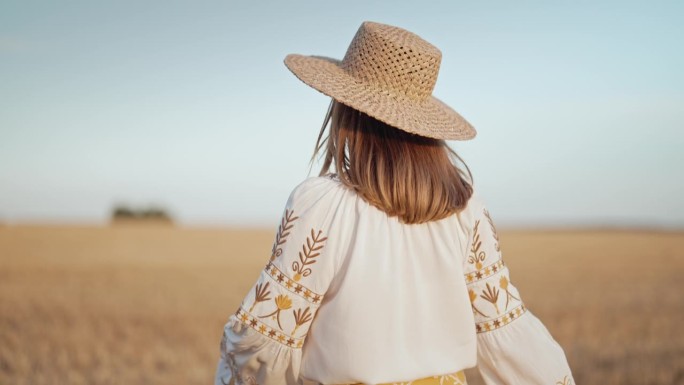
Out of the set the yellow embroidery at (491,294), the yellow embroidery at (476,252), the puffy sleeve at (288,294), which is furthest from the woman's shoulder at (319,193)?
the yellow embroidery at (491,294)

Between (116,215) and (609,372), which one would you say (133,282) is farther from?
(116,215)

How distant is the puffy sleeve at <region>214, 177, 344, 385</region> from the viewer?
202 cm

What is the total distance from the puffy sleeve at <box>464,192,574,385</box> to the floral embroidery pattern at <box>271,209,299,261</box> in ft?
1.93

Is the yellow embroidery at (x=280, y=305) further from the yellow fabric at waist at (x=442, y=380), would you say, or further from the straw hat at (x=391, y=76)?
the straw hat at (x=391, y=76)

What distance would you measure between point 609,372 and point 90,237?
73.5 ft

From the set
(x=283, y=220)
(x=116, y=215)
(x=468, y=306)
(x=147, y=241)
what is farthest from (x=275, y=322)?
(x=116, y=215)

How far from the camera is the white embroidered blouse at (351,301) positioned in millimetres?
1980

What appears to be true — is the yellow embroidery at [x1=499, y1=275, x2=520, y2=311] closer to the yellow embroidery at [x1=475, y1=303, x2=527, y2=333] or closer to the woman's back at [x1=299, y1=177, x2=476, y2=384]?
the yellow embroidery at [x1=475, y1=303, x2=527, y2=333]

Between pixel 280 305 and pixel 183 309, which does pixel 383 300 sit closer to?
pixel 280 305

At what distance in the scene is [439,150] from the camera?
2.18 meters

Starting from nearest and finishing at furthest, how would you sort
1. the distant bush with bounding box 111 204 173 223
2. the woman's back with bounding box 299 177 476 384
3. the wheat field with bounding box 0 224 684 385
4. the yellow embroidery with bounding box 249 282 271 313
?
the woman's back with bounding box 299 177 476 384, the yellow embroidery with bounding box 249 282 271 313, the wheat field with bounding box 0 224 684 385, the distant bush with bounding box 111 204 173 223

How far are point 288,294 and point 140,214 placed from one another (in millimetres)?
43073

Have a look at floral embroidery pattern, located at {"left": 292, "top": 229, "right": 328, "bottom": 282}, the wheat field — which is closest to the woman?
floral embroidery pattern, located at {"left": 292, "top": 229, "right": 328, "bottom": 282}

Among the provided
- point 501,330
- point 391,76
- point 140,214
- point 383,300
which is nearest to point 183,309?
point 501,330
